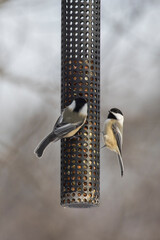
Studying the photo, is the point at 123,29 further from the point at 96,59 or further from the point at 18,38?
the point at 96,59

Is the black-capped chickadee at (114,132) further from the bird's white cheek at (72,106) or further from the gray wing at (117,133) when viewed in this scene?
the bird's white cheek at (72,106)

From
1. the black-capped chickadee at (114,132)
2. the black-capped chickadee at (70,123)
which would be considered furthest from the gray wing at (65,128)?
the black-capped chickadee at (114,132)

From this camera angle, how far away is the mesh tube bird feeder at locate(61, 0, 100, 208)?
18.4 ft

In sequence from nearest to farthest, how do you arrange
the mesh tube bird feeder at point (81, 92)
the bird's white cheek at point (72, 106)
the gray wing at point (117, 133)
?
the bird's white cheek at point (72, 106)
the mesh tube bird feeder at point (81, 92)
the gray wing at point (117, 133)

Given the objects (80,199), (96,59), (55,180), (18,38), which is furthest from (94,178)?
(18,38)

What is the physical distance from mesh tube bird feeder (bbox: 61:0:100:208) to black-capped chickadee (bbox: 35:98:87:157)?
153 mm

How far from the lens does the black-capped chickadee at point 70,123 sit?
548 cm

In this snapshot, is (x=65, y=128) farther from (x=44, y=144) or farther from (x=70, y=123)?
(x=44, y=144)

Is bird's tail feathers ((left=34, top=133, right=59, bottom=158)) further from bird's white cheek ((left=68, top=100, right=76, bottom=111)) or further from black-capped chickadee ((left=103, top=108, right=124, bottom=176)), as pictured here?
black-capped chickadee ((left=103, top=108, right=124, bottom=176))

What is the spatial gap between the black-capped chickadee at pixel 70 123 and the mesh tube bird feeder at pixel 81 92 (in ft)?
0.50

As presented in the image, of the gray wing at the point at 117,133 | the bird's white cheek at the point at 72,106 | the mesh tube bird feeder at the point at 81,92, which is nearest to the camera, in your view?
the bird's white cheek at the point at 72,106

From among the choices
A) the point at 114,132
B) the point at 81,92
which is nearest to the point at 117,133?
the point at 114,132

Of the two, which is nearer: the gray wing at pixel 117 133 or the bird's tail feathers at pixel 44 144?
the bird's tail feathers at pixel 44 144

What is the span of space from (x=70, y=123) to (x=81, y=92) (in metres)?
0.28
